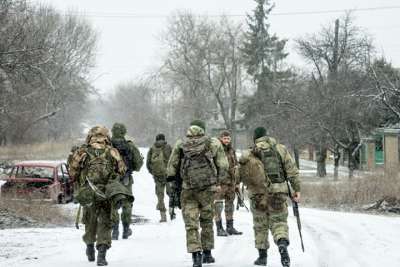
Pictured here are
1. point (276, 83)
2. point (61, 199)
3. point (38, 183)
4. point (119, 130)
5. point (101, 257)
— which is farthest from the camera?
point (276, 83)

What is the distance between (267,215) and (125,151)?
3282 millimetres

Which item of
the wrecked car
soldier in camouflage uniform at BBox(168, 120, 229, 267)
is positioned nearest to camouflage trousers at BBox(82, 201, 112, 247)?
soldier in camouflage uniform at BBox(168, 120, 229, 267)

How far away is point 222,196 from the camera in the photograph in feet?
38.1

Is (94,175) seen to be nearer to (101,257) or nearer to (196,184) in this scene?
(101,257)

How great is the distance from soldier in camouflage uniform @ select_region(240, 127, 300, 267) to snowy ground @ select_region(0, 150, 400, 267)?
50 centimetres

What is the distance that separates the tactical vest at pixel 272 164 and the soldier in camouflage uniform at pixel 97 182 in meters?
1.89

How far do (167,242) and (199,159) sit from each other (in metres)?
2.61

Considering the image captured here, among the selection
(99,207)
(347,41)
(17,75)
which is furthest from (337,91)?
(99,207)

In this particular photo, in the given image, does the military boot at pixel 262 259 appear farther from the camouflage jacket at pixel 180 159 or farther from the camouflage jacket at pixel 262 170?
the camouflage jacket at pixel 180 159

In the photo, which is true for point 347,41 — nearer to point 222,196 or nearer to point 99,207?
point 222,196

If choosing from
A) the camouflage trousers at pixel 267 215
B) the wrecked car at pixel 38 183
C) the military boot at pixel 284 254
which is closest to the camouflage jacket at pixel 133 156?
the camouflage trousers at pixel 267 215

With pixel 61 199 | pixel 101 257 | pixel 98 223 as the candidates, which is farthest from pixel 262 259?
pixel 61 199

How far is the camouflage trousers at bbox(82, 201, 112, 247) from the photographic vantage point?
8398 mm

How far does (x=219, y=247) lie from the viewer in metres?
10.1
